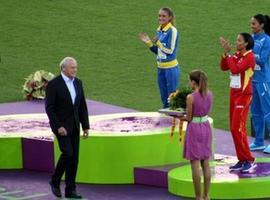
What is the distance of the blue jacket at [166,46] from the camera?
16.2 meters

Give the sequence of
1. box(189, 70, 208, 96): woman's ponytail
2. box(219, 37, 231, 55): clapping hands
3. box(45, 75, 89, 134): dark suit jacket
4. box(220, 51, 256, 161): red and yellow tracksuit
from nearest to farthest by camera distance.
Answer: box(189, 70, 208, 96): woman's ponytail
box(45, 75, 89, 134): dark suit jacket
box(219, 37, 231, 55): clapping hands
box(220, 51, 256, 161): red and yellow tracksuit

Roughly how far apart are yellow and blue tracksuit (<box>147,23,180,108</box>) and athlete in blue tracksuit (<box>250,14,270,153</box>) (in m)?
1.62

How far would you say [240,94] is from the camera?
13195 millimetres

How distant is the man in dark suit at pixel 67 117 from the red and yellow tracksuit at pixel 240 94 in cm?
197

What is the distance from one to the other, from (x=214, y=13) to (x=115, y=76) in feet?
20.3

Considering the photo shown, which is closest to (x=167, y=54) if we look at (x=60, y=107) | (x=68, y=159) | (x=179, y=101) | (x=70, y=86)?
(x=179, y=101)

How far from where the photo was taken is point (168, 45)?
16.2m

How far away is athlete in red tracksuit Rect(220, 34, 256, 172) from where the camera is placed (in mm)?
13109

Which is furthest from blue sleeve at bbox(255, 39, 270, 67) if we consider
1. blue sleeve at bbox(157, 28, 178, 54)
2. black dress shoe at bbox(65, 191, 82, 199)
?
black dress shoe at bbox(65, 191, 82, 199)

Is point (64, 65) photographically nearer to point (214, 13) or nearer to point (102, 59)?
point (102, 59)

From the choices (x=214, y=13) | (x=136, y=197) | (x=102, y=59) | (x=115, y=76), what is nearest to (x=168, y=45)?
(x=136, y=197)

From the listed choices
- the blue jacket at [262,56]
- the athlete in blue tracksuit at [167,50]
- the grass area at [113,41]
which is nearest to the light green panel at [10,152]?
the athlete in blue tracksuit at [167,50]

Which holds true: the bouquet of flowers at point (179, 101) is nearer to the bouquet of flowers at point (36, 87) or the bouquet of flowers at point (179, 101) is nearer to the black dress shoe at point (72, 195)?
the black dress shoe at point (72, 195)

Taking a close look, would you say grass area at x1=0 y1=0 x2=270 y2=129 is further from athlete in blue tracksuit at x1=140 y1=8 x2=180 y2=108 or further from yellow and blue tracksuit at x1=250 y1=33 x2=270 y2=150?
yellow and blue tracksuit at x1=250 y1=33 x2=270 y2=150
